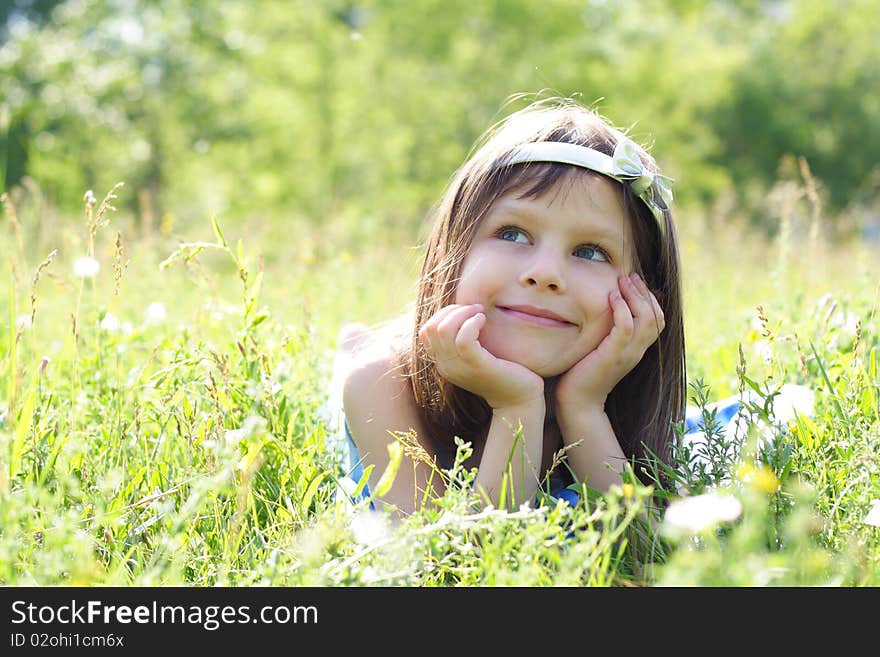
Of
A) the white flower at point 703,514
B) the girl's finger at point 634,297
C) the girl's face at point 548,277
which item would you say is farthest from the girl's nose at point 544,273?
the white flower at point 703,514

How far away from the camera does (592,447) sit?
2.14 meters

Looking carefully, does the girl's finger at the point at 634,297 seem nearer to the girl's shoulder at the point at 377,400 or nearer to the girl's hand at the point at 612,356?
the girl's hand at the point at 612,356

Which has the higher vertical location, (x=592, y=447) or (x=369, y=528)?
(x=592, y=447)

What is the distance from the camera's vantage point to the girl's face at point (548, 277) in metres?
2.12

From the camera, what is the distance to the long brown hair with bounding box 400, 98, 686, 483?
228cm

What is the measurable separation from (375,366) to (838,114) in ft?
78.4

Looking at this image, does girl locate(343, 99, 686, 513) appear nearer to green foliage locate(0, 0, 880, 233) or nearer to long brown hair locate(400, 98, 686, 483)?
long brown hair locate(400, 98, 686, 483)

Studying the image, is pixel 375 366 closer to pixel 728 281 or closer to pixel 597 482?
pixel 597 482

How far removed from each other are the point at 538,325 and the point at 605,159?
0.46 m

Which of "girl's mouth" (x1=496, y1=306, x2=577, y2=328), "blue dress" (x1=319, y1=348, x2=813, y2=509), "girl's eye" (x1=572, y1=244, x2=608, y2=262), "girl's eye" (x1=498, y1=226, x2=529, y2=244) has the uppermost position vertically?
"girl's eye" (x1=498, y1=226, x2=529, y2=244)

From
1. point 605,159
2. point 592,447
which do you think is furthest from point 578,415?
point 605,159

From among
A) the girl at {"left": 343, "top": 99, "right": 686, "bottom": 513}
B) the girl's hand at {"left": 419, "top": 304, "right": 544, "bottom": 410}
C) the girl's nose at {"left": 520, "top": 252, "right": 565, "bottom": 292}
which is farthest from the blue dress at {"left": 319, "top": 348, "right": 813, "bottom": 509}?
the girl's nose at {"left": 520, "top": 252, "right": 565, "bottom": 292}

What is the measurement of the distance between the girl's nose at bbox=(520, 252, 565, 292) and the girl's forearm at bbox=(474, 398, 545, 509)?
26 cm

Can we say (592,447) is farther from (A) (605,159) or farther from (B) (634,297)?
(A) (605,159)
